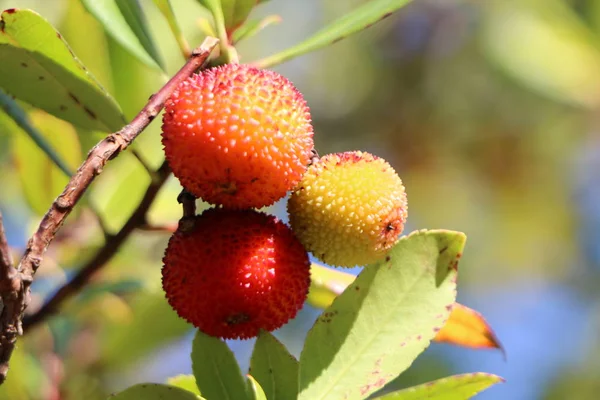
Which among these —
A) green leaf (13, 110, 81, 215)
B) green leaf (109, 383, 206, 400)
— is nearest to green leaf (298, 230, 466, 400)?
green leaf (109, 383, 206, 400)

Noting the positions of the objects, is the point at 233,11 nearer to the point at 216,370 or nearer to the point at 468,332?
the point at 216,370

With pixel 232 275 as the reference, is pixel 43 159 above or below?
above

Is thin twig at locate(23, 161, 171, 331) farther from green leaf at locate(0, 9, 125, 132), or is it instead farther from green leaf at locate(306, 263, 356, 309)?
green leaf at locate(306, 263, 356, 309)

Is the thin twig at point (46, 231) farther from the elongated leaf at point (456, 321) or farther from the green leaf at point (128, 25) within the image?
the elongated leaf at point (456, 321)

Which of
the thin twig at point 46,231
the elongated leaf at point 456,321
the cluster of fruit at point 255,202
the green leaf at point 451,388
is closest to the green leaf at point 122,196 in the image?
the elongated leaf at point 456,321

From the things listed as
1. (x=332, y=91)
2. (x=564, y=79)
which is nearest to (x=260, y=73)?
(x=564, y=79)

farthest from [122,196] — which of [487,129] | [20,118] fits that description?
[487,129]
